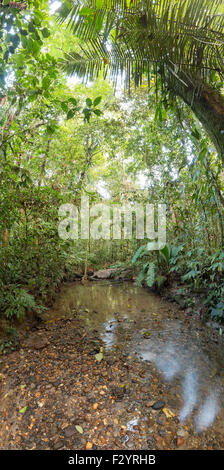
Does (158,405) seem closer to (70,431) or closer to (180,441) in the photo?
(180,441)

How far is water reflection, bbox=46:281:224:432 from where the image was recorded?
1.92m

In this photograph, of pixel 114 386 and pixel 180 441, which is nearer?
pixel 180 441

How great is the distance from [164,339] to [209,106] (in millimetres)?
2777

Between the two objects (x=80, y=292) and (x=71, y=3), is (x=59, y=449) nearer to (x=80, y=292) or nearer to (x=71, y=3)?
(x=71, y=3)

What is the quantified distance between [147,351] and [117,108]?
7.68 m

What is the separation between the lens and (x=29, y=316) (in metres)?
3.32

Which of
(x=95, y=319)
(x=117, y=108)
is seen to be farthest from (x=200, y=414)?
(x=117, y=108)

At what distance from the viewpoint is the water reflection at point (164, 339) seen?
6.29ft

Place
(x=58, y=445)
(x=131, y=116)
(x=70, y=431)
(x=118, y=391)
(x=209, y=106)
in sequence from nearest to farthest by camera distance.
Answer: (x=58, y=445), (x=70, y=431), (x=209, y=106), (x=118, y=391), (x=131, y=116)

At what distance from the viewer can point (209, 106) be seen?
1694 mm

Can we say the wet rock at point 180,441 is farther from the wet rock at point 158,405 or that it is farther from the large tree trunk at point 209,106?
the large tree trunk at point 209,106

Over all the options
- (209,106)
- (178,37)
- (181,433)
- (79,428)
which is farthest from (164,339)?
(178,37)

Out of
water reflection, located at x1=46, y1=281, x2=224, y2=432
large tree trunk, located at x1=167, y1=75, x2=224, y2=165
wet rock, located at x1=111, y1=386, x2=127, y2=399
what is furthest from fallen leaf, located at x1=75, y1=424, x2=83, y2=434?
large tree trunk, located at x1=167, y1=75, x2=224, y2=165

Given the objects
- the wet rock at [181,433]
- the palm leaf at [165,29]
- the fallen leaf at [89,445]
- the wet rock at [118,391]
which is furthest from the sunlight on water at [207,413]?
the palm leaf at [165,29]
